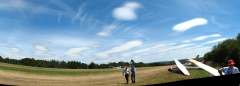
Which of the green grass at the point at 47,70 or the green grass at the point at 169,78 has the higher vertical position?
the green grass at the point at 47,70

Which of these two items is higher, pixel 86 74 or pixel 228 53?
pixel 228 53

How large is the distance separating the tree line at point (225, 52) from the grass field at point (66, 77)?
0.62 feet

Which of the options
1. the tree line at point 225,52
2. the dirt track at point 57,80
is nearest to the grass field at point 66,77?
the dirt track at point 57,80

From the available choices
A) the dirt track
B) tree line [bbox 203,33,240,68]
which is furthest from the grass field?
tree line [bbox 203,33,240,68]

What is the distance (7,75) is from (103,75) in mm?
508

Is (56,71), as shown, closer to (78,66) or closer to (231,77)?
(78,66)

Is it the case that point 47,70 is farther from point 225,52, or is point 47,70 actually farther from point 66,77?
point 225,52

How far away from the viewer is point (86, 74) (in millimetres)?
1520

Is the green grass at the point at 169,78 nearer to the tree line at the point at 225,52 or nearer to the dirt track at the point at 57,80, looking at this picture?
the dirt track at the point at 57,80

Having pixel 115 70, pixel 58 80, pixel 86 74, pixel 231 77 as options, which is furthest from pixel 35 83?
pixel 231 77

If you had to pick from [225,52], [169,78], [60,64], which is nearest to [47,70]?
[60,64]

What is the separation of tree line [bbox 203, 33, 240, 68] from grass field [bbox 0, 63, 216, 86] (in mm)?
187

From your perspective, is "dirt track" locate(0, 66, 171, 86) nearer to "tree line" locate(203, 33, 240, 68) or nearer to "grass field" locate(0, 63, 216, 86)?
"grass field" locate(0, 63, 216, 86)

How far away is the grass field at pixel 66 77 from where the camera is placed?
1.35 meters
